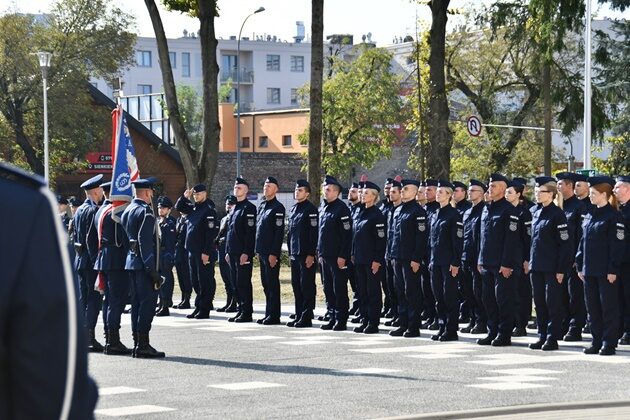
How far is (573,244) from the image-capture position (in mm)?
15500

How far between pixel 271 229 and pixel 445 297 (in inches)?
135

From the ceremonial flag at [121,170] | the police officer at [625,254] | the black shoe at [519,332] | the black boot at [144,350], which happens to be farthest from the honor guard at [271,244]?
the police officer at [625,254]

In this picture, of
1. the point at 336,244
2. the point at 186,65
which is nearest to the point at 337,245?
the point at 336,244

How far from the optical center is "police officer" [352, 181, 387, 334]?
17344mm

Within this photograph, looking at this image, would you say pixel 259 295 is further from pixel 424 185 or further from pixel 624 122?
pixel 624 122

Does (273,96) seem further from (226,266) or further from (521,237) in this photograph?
(521,237)

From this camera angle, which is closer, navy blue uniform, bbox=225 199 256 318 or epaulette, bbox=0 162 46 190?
epaulette, bbox=0 162 46 190

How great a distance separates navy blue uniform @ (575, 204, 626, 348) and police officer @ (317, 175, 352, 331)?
404 centimetres

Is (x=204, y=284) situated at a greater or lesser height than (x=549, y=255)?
lesser

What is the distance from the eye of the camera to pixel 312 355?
1404cm

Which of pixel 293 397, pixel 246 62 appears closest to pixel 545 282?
pixel 293 397

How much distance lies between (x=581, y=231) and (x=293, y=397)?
6505mm

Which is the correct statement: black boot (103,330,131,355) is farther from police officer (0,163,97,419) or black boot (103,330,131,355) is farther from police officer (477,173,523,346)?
police officer (0,163,97,419)

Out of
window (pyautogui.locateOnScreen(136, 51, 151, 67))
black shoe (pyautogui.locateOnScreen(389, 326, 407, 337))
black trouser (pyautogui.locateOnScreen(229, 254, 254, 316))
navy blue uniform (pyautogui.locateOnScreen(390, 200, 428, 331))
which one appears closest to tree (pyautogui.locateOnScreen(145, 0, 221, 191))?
black trouser (pyautogui.locateOnScreen(229, 254, 254, 316))
